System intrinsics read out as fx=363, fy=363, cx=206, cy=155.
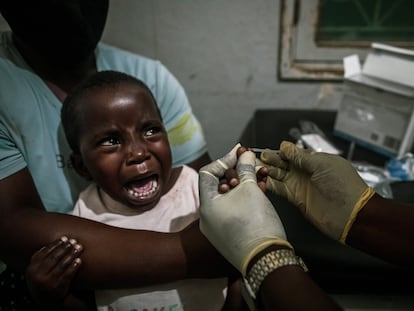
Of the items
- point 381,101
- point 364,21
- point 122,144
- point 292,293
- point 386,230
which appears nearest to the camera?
point 292,293

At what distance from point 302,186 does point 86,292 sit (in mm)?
548

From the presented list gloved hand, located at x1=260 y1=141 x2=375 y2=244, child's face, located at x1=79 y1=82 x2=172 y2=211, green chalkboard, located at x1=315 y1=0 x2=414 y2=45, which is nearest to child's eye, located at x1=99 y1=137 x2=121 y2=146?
child's face, located at x1=79 y1=82 x2=172 y2=211

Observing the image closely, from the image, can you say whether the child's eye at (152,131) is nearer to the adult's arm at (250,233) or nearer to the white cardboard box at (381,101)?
the adult's arm at (250,233)

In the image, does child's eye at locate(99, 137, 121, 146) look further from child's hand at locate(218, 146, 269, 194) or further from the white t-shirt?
child's hand at locate(218, 146, 269, 194)

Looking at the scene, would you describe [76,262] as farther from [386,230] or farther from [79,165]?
[386,230]

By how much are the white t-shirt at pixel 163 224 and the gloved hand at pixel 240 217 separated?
188 mm

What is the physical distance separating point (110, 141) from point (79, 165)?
0.13m

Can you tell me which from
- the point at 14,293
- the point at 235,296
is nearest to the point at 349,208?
the point at 235,296

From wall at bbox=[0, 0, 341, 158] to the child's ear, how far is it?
78 cm

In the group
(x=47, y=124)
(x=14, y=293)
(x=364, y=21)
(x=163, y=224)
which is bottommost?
(x=14, y=293)

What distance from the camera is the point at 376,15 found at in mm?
1469

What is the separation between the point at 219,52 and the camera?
157cm

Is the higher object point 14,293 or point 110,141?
point 110,141

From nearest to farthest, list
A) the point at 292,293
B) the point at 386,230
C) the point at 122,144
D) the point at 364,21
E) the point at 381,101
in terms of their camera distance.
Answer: the point at 292,293, the point at 386,230, the point at 122,144, the point at 381,101, the point at 364,21
